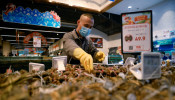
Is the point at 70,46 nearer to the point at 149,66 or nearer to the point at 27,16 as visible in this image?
the point at 149,66

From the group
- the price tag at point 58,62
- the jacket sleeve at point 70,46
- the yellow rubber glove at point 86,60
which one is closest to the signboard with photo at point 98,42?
the jacket sleeve at point 70,46

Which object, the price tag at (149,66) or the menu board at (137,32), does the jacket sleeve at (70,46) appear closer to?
the price tag at (149,66)

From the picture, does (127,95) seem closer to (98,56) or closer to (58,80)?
(58,80)

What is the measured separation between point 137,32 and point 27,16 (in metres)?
2.85

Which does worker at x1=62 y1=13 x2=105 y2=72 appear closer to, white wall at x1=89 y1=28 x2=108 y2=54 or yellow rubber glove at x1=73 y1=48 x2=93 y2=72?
yellow rubber glove at x1=73 y1=48 x2=93 y2=72

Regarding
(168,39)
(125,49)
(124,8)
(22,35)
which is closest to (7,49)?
(22,35)

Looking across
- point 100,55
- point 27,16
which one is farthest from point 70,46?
point 27,16

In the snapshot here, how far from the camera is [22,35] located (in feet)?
14.1

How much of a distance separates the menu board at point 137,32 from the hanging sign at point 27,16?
222 cm

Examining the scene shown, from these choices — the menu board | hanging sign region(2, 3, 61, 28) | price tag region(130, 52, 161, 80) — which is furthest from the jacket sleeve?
hanging sign region(2, 3, 61, 28)

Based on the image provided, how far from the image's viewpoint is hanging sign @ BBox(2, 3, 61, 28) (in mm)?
2727

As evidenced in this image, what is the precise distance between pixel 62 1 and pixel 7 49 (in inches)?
338

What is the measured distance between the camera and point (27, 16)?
290 centimetres

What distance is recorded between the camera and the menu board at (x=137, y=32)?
5.49 ft
